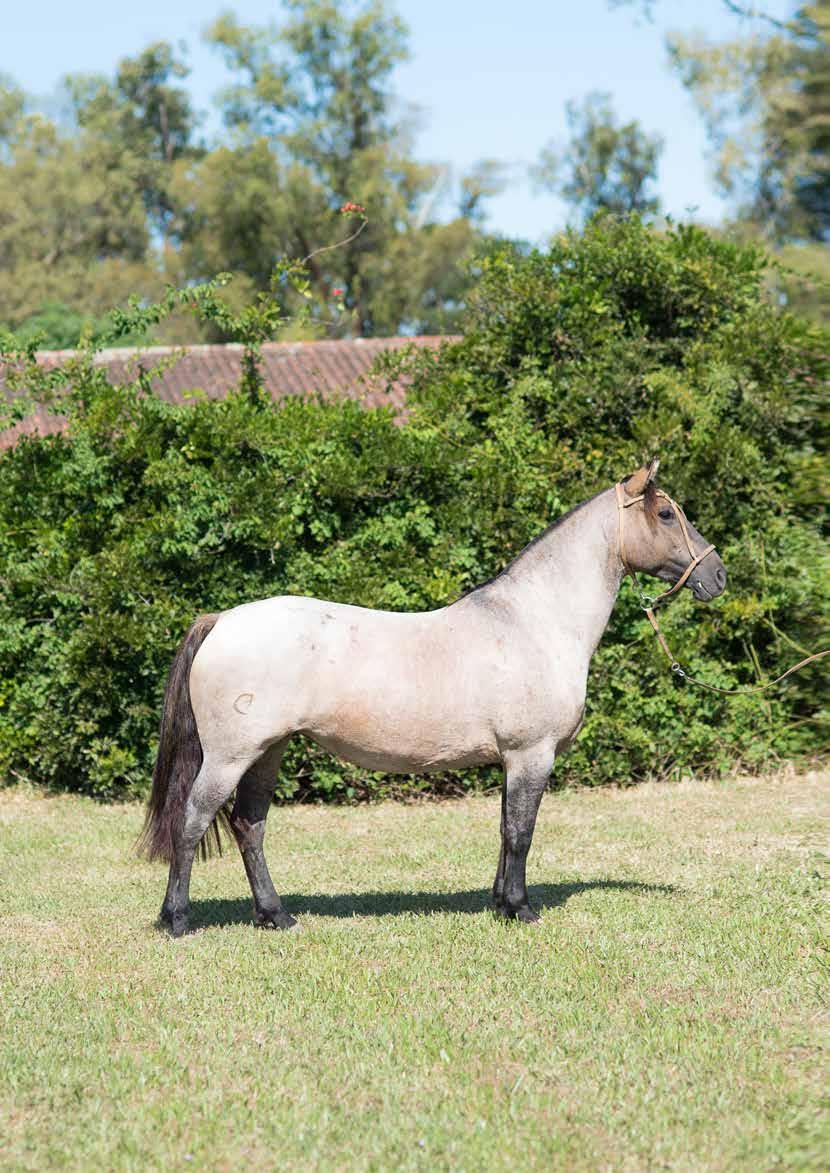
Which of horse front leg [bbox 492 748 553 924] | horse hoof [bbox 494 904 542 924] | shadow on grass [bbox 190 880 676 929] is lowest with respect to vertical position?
shadow on grass [bbox 190 880 676 929]

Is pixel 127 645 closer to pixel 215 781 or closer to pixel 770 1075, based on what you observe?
pixel 215 781

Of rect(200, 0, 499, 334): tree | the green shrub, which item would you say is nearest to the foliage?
rect(200, 0, 499, 334): tree

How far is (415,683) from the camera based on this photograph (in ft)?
18.7

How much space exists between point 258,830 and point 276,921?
452mm

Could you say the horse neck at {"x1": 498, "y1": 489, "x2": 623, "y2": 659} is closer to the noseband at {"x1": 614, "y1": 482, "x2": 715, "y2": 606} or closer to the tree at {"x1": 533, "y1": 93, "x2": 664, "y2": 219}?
the noseband at {"x1": 614, "y1": 482, "x2": 715, "y2": 606}

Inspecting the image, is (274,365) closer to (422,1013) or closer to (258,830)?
(258,830)

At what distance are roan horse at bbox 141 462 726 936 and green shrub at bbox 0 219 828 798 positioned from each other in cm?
340

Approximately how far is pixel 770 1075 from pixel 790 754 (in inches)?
253

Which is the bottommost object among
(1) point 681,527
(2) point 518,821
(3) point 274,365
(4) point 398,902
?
(3) point 274,365

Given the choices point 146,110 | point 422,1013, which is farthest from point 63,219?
point 422,1013

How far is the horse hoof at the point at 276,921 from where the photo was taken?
19.5ft

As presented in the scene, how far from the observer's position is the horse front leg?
19.2ft

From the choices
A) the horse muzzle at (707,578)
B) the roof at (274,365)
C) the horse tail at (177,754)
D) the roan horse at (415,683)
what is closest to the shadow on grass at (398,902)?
the roan horse at (415,683)

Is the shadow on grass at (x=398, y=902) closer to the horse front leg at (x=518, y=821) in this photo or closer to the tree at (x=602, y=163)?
the horse front leg at (x=518, y=821)
